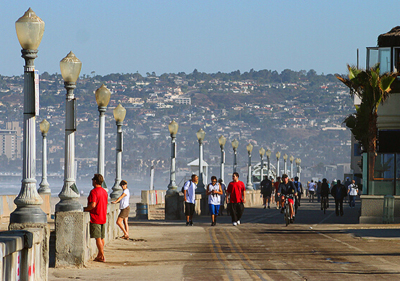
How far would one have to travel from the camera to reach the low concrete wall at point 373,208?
2339 centimetres

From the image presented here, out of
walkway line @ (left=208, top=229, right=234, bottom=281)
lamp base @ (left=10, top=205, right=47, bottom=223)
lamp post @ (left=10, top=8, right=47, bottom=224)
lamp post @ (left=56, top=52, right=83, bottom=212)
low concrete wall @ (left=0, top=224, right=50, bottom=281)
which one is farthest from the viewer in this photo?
lamp post @ (left=56, top=52, right=83, bottom=212)

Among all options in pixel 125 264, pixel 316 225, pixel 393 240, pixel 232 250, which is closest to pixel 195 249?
pixel 232 250

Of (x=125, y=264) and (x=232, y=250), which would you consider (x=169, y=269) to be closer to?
(x=125, y=264)

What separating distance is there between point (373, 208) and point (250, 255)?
10595mm

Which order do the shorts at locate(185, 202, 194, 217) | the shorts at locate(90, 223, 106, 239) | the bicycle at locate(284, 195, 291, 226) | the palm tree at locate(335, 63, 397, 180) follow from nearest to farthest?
the shorts at locate(90, 223, 106, 239), the bicycle at locate(284, 195, 291, 226), the shorts at locate(185, 202, 194, 217), the palm tree at locate(335, 63, 397, 180)

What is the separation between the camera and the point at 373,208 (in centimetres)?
2358

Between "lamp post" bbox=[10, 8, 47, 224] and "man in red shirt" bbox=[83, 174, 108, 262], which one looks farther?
"man in red shirt" bbox=[83, 174, 108, 262]

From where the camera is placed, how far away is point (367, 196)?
23703mm

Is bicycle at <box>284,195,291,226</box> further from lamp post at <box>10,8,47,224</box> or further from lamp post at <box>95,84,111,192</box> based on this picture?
lamp post at <box>10,8,47,224</box>

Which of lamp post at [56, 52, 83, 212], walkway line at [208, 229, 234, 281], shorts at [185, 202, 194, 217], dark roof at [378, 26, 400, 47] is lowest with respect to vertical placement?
walkway line at [208, 229, 234, 281]

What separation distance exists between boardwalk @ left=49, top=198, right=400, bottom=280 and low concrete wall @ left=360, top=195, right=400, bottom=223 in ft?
7.79

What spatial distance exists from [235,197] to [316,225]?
8.85 feet

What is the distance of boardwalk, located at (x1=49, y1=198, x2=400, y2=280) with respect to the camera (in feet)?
36.7

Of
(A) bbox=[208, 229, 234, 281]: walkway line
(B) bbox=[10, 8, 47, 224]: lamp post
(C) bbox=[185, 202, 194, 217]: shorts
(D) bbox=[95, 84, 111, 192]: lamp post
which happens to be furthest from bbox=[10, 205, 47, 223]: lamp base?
(C) bbox=[185, 202, 194, 217]: shorts
